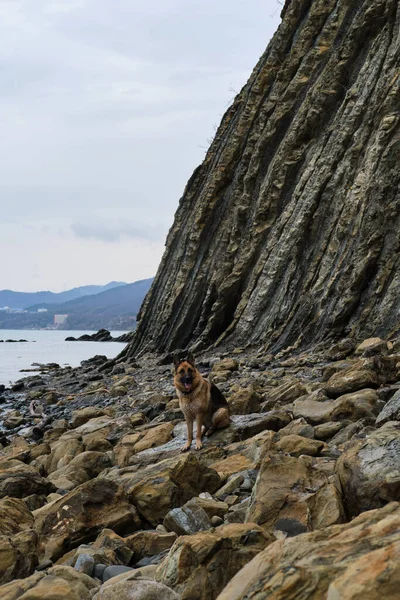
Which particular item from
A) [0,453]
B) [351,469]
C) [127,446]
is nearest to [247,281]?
[0,453]

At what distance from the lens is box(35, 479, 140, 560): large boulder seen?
613 cm

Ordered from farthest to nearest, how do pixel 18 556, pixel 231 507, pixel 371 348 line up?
pixel 371 348, pixel 231 507, pixel 18 556

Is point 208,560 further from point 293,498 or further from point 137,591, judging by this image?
point 293,498

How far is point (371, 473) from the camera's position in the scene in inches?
182

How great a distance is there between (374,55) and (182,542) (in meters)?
23.6

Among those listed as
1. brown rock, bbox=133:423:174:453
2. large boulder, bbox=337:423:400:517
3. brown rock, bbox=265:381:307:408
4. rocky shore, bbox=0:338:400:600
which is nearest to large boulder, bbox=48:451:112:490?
rocky shore, bbox=0:338:400:600

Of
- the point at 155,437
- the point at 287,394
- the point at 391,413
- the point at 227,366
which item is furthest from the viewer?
the point at 227,366

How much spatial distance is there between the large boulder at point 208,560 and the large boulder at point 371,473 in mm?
769

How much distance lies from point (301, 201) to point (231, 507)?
795 inches

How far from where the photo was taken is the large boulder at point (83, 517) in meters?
6.13

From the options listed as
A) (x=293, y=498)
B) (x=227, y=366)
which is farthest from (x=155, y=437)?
(x=227, y=366)

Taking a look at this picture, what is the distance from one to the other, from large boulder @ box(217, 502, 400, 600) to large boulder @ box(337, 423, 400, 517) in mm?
1030

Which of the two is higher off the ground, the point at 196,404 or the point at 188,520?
the point at 196,404

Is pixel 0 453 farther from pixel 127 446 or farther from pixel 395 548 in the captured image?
pixel 395 548
